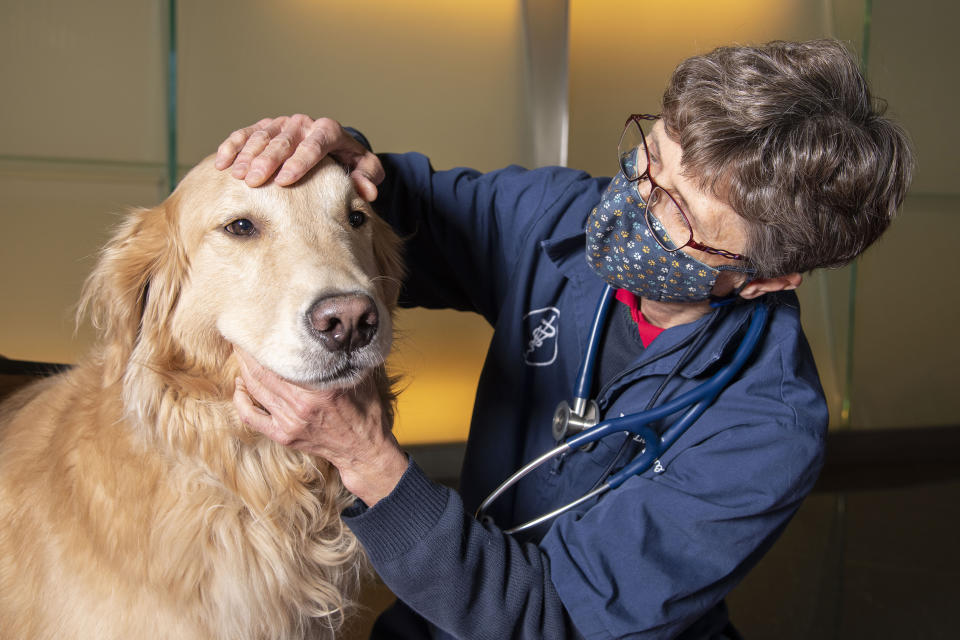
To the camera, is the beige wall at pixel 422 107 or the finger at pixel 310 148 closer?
the finger at pixel 310 148

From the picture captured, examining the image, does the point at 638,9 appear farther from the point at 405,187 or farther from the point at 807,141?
the point at 807,141

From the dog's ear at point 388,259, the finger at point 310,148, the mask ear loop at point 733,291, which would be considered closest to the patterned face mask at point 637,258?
the mask ear loop at point 733,291

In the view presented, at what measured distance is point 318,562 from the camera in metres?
1.50

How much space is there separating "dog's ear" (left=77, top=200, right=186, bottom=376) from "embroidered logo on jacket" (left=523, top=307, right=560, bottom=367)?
0.74 m

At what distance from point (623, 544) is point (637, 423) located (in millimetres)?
213

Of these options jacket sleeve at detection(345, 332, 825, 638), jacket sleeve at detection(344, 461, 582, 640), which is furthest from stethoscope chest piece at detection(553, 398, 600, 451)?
jacket sleeve at detection(344, 461, 582, 640)

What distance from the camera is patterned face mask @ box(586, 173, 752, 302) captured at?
142 centimetres

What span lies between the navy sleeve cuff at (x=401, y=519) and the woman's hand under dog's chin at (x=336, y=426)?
3cm

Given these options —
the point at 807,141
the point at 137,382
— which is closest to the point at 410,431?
the point at 137,382

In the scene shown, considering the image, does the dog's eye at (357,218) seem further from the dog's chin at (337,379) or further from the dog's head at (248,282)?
the dog's chin at (337,379)

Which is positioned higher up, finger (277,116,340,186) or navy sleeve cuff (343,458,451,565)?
finger (277,116,340,186)

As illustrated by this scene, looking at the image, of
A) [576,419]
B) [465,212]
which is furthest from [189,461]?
[465,212]

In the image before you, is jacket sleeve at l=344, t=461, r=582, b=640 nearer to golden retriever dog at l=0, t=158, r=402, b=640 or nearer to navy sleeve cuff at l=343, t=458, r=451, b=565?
navy sleeve cuff at l=343, t=458, r=451, b=565

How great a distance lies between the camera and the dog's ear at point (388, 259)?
1.59 metres
